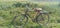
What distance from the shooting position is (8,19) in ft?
21.8

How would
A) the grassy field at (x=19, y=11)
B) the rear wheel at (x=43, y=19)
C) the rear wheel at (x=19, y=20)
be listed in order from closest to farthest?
1. the rear wheel at (x=19, y=20)
2. the rear wheel at (x=43, y=19)
3. the grassy field at (x=19, y=11)

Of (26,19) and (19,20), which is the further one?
(19,20)

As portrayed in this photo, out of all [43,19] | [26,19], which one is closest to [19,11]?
[43,19]

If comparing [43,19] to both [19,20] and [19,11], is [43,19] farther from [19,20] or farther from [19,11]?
[19,11]

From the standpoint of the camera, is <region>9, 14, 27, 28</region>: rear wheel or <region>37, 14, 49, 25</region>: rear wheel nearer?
<region>9, 14, 27, 28</region>: rear wheel

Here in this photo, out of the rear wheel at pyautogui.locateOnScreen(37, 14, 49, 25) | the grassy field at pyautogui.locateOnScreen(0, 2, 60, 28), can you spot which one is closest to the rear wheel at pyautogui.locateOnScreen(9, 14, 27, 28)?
the grassy field at pyautogui.locateOnScreen(0, 2, 60, 28)

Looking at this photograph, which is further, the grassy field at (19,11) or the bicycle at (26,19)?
the grassy field at (19,11)

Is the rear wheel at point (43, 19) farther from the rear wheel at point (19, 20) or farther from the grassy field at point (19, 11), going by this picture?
the rear wheel at point (19, 20)

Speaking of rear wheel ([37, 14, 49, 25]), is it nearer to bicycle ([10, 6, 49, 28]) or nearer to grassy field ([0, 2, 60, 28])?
bicycle ([10, 6, 49, 28])

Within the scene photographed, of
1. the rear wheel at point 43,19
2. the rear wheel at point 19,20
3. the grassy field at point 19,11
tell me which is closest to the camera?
the rear wheel at point 19,20

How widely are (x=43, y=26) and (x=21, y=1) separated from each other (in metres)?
3.78

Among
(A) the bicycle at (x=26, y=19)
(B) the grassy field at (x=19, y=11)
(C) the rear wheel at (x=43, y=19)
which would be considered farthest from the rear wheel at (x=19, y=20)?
(C) the rear wheel at (x=43, y=19)

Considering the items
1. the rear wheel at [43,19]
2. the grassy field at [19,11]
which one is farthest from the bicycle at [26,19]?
the grassy field at [19,11]

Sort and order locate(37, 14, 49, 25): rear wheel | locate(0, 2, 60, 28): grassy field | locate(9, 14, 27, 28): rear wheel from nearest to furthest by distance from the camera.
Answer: locate(9, 14, 27, 28): rear wheel, locate(37, 14, 49, 25): rear wheel, locate(0, 2, 60, 28): grassy field
